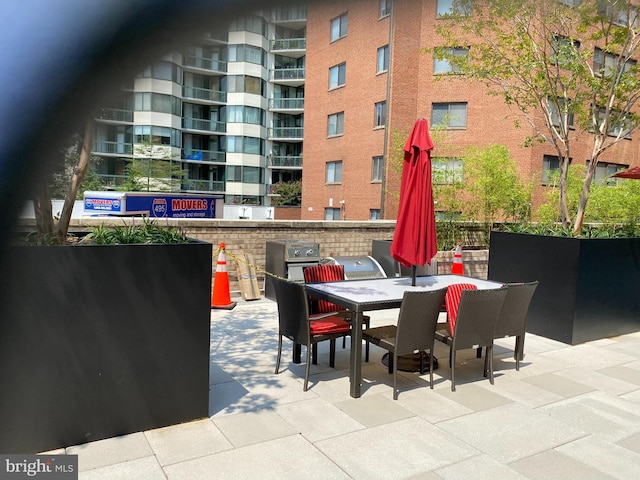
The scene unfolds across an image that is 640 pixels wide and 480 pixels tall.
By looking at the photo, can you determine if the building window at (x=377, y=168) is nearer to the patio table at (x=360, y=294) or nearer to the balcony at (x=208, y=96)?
the patio table at (x=360, y=294)

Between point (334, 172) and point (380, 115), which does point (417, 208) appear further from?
point (334, 172)

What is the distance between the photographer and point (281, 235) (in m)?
10.3

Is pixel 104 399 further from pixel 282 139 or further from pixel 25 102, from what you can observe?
pixel 282 139

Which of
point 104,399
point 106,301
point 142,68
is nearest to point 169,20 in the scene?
point 142,68

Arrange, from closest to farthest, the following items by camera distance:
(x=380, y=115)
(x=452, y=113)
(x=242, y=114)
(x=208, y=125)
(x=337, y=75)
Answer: (x=452, y=113) → (x=380, y=115) → (x=337, y=75) → (x=242, y=114) → (x=208, y=125)

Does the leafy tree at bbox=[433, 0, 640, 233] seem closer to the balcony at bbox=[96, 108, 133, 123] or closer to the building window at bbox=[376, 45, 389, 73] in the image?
the balcony at bbox=[96, 108, 133, 123]

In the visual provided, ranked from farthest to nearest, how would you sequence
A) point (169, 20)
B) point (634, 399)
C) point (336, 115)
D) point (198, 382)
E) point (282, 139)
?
point (282, 139)
point (336, 115)
point (634, 399)
point (198, 382)
point (169, 20)

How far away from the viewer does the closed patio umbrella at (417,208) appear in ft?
18.4

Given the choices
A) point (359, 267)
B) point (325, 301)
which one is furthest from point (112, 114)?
point (359, 267)

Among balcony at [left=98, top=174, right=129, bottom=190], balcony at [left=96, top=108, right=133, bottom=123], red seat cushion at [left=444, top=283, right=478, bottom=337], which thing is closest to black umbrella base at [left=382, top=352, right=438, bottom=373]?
red seat cushion at [left=444, top=283, right=478, bottom=337]

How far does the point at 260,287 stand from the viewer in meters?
9.88

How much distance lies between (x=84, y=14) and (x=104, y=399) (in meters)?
3.29

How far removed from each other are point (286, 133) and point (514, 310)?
1856 inches

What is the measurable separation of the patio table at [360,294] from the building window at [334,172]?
23.3 metres
